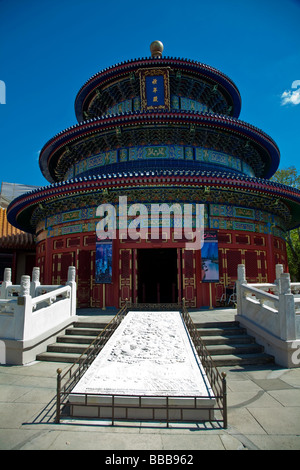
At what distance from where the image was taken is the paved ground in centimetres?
432

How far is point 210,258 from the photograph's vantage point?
1376cm

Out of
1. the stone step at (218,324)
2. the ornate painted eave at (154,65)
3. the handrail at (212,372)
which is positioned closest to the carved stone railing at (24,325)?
the handrail at (212,372)

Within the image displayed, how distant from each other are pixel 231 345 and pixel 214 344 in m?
0.49

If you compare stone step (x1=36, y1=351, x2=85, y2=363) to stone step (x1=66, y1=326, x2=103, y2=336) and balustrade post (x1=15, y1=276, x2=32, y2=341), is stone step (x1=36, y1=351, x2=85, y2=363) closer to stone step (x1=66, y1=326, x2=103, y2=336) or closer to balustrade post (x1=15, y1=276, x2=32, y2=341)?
balustrade post (x1=15, y1=276, x2=32, y2=341)

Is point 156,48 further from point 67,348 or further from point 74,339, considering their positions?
point 67,348


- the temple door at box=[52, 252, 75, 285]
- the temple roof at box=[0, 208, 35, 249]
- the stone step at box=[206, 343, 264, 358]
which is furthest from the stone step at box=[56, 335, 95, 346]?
the temple roof at box=[0, 208, 35, 249]

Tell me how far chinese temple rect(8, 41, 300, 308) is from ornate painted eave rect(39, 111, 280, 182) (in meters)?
0.06

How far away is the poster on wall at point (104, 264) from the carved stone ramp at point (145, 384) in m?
5.71

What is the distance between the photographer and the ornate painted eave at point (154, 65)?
739 inches

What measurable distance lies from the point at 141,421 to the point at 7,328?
4867 millimetres

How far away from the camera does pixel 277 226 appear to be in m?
16.5

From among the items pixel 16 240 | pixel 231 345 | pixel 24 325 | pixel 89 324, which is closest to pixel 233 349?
pixel 231 345

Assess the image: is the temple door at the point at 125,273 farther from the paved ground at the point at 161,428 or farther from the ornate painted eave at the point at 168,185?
the paved ground at the point at 161,428
